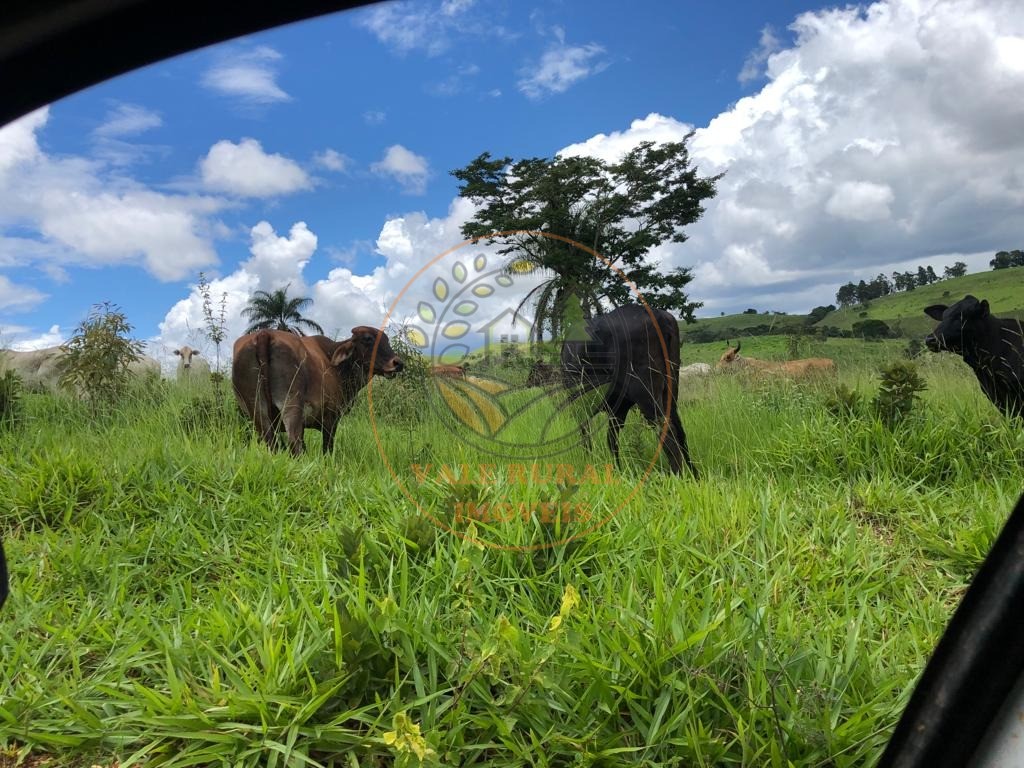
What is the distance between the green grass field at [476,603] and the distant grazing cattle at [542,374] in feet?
0.55

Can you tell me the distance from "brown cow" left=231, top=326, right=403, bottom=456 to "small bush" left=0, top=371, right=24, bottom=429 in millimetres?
2179

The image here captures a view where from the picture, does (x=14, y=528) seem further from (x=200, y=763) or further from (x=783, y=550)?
(x=783, y=550)

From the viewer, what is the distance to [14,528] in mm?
3742

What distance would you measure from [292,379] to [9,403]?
2868mm

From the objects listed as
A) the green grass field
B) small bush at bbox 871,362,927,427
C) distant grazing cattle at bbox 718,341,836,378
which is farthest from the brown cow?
distant grazing cattle at bbox 718,341,836,378

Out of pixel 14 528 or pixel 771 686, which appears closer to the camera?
pixel 771 686

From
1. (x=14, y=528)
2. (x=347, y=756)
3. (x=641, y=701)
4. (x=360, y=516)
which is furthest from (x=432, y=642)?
(x=14, y=528)

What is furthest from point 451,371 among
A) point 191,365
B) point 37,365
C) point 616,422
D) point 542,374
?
point 37,365

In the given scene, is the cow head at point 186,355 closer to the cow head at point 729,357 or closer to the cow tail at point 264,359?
the cow tail at point 264,359

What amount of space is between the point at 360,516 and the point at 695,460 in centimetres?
294

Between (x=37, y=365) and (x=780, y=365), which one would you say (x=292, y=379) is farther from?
(x=780, y=365)

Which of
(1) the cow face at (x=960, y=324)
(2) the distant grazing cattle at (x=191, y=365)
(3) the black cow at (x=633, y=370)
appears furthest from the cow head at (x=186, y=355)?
(1) the cow face at (x=960, y=324)

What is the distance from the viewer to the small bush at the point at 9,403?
19.5ft

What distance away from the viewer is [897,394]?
16.8ft
